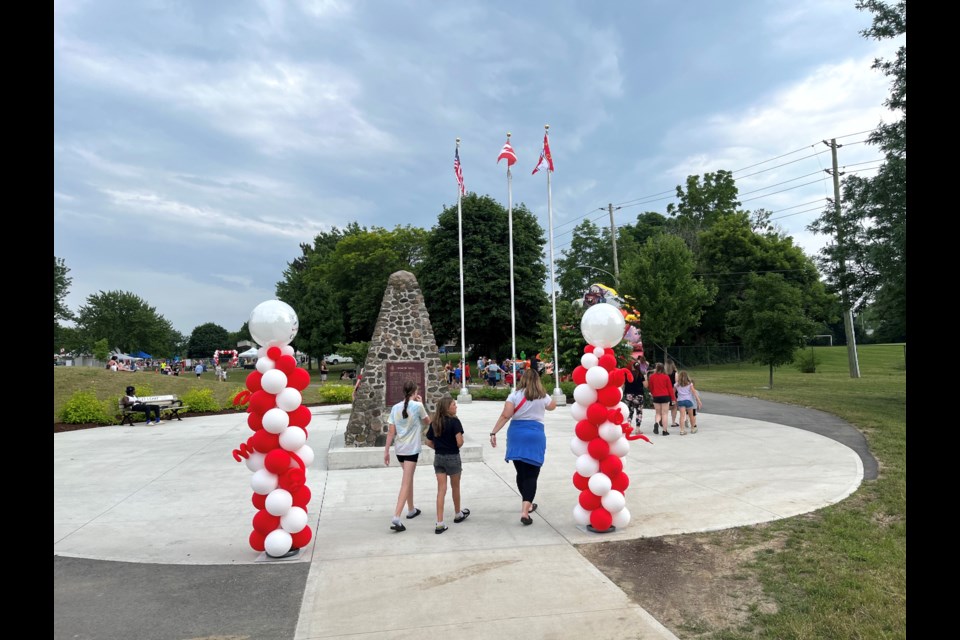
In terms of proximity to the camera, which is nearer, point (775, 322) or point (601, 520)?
point (601, 520)

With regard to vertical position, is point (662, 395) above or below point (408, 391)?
below

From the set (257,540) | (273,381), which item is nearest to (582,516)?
(257,540)

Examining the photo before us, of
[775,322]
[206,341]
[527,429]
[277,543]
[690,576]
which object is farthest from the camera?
[206,341]

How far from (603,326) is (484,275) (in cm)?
3195

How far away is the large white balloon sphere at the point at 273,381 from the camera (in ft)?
19.7

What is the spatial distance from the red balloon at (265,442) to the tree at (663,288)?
88.3 ft

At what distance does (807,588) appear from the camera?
4738mm

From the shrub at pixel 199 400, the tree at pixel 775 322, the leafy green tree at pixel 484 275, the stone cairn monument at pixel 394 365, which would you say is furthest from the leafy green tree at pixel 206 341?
the stone cairn monument at pixel 394 365

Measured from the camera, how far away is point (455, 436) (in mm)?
6605

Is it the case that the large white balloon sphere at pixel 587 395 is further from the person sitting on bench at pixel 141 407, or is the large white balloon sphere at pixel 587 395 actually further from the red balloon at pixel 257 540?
the person sitting on bench at pixel 141 407

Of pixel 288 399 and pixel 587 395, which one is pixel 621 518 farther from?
pixel 288 399
